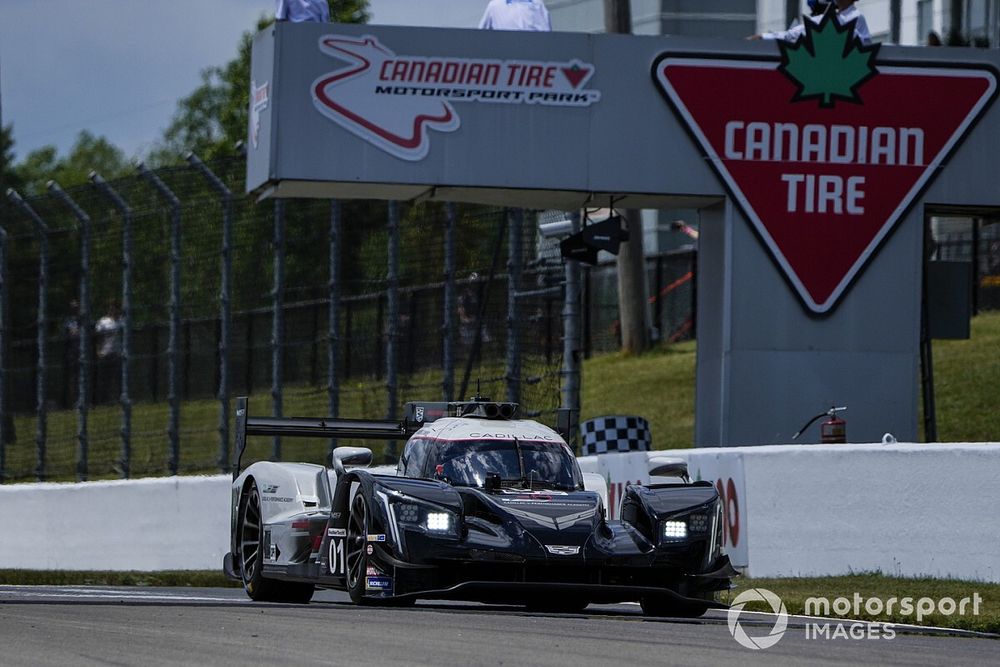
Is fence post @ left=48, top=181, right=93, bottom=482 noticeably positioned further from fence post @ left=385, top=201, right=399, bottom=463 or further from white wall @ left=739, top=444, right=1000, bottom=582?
white wall @ left=739, top=444, right=1000, bottom=582

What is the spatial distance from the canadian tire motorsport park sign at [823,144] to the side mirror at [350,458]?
19.4ft

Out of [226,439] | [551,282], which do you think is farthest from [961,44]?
[226,439]

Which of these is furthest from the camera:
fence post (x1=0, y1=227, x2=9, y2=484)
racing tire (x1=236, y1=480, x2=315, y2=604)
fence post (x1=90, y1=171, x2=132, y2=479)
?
fence post (x1=0, y1=227, x2=9, y2=484)

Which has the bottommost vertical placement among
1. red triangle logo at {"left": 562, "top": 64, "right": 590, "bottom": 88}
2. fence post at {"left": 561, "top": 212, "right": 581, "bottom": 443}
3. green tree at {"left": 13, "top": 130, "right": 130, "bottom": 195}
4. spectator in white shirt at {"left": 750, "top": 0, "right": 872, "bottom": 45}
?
fence post at {"left": 561, "top": 212, "right": 581, "bottom": 443}

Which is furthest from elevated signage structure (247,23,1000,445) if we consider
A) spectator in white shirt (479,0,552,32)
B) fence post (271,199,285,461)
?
fence post (271,199,285,461)

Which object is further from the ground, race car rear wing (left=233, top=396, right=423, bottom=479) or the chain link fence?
the chain link fence

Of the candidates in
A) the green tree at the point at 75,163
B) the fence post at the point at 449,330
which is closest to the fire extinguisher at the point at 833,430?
the fence post at the point at 449,330

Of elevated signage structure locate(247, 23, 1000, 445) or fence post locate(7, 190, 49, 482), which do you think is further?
fence post locate(7, 190, 49, 482)

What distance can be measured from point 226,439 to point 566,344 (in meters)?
4.32

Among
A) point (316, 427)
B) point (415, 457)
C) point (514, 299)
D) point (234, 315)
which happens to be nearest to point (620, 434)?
point (514, 299)

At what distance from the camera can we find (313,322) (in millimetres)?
20172

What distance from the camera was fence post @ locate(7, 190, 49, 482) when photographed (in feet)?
78.1

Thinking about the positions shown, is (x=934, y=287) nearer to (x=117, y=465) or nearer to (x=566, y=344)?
(x=566, y=344)

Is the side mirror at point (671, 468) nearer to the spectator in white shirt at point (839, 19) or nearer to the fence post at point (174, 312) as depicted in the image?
the spectator in white shirt at point (839, 19)
